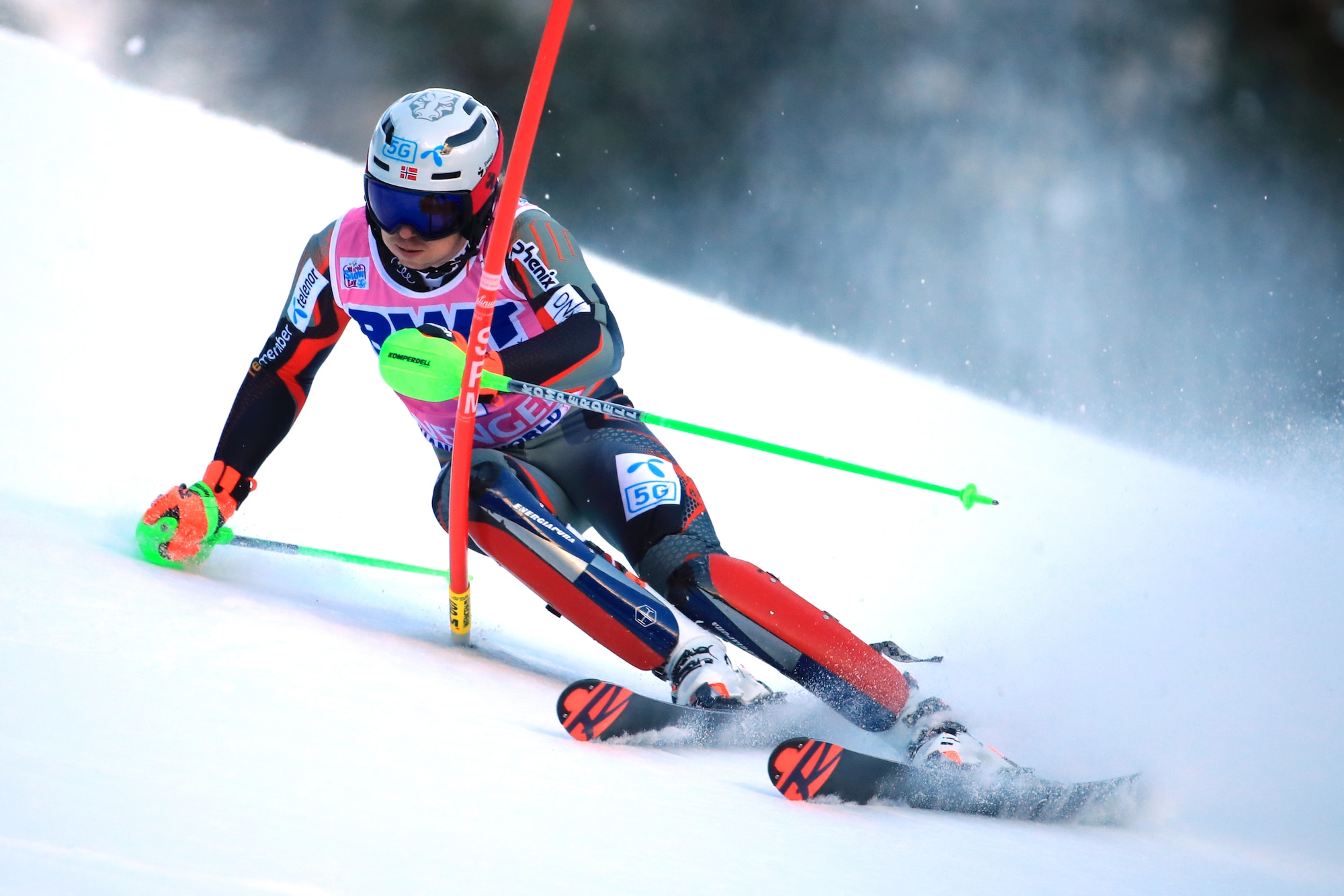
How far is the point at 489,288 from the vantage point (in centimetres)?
214

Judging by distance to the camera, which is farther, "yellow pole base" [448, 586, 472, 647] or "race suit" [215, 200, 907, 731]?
"yellow pole base" [448, 586, 472, 647]

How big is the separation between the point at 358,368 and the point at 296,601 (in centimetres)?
407

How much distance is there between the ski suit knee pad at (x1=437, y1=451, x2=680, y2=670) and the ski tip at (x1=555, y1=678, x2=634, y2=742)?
39cm

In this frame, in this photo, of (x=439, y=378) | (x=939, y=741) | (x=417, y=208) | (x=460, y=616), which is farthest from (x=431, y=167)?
(x=939, y=741)

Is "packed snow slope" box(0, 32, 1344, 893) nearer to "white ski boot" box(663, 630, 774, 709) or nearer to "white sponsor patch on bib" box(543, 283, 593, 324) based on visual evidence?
"white ski boot" box(663, 630, 774, 709)

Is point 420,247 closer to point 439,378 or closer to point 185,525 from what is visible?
point 439,378

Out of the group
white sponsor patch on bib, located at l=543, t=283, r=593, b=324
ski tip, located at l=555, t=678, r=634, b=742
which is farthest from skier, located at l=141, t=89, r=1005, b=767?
ski tip, located at l=555, t=678, r=634, b=742

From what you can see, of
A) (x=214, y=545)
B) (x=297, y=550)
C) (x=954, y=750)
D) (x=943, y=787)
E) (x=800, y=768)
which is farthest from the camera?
(x=297, y=550)

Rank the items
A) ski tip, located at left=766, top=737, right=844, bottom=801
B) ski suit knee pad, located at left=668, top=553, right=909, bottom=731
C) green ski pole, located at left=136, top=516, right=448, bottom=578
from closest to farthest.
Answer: ski tip, located at left=766, top=737, right=844, bottom=801 → ski suit knee pad, located at left=668, top=553, right=909, bottom=731 → green ski pole, located at left=136, top=516, right=448, bottom=578

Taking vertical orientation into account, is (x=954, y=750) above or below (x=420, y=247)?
below

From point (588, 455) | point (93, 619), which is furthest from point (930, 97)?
point (93, 619)

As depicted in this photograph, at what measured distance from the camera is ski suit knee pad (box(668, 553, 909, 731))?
2.27 meters

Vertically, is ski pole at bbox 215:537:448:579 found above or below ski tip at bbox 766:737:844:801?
below

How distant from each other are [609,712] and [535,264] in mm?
1178
